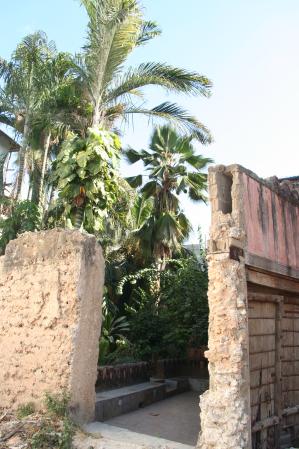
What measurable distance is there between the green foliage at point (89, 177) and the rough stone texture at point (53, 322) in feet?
5.96

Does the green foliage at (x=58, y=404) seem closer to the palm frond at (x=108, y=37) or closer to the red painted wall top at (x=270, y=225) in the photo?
the red painted wall top at (x=270, y=225)

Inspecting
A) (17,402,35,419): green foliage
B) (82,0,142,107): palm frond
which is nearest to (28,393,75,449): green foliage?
(17,402,35,419): green foliage

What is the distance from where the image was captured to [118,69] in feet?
31.8

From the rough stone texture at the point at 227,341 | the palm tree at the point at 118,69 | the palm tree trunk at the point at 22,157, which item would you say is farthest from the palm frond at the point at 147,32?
the rough stone texture at the point at 227,341

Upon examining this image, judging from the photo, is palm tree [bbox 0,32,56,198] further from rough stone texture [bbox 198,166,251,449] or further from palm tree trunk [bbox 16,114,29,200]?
rough stone texture [bbox 198,166,251,449]

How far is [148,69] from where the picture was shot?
33.6 feet

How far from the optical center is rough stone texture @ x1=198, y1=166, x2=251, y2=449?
4176mm

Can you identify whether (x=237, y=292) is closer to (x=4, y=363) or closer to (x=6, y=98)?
(x=4, y=363)

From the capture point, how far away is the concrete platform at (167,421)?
6.18 meters

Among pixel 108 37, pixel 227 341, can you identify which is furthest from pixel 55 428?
pixel 108 37

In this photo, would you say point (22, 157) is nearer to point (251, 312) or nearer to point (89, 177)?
point (89, 177)

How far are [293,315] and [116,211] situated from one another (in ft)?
19.5

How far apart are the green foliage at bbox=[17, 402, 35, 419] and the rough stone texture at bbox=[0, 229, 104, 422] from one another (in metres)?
0.07

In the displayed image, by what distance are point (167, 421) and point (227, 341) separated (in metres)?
3.30
